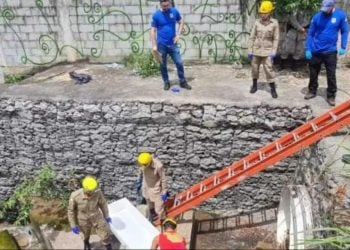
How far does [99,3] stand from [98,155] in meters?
2.95

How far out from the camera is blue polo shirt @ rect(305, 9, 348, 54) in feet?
21.8

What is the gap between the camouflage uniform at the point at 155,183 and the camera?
6457mm

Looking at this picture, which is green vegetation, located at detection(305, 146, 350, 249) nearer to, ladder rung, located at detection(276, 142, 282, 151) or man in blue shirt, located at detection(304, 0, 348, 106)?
ladder rung, located at detection(276, 142, 282, 151)

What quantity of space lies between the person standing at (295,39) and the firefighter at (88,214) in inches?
189

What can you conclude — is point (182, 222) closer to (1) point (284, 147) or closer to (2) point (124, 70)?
(1) point (284, 147)

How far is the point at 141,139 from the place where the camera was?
771 cm

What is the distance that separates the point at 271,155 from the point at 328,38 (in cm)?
200

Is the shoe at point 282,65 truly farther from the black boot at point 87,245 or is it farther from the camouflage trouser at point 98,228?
the black boot at point 87,245

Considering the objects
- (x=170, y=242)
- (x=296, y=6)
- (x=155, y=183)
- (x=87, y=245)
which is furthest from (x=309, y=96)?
(x=87, y=245)

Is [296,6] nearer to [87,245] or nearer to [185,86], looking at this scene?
[185,86]

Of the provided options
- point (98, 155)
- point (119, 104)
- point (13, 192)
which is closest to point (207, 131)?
point (119, 104)

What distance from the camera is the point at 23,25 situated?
29.3 feet

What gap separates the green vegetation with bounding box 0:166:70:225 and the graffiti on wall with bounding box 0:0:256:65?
2.65 metres

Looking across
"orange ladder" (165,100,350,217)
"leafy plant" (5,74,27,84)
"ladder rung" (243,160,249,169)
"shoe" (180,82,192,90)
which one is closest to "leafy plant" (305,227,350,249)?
"orange ladder" (165,100,350,217)
